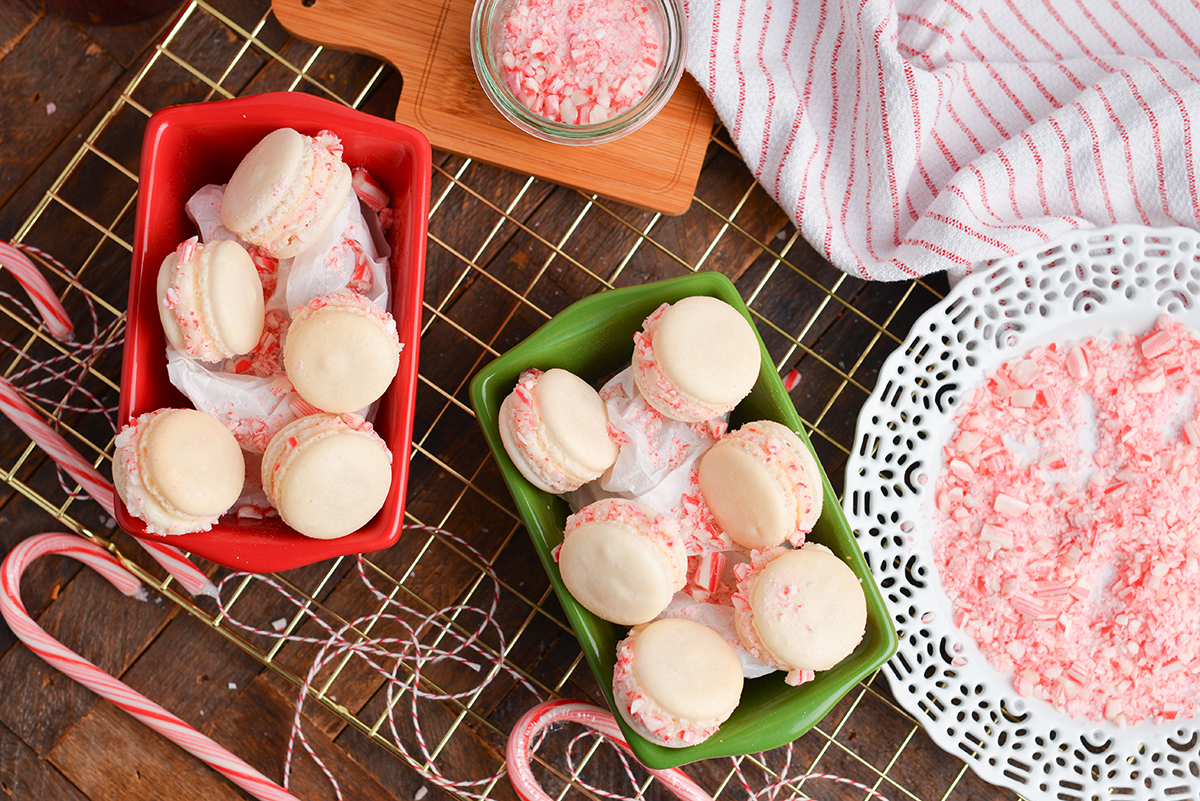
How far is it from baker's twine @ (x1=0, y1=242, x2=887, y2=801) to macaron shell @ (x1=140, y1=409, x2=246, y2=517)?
28 cm

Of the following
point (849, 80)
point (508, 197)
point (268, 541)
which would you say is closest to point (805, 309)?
point (849, 80)

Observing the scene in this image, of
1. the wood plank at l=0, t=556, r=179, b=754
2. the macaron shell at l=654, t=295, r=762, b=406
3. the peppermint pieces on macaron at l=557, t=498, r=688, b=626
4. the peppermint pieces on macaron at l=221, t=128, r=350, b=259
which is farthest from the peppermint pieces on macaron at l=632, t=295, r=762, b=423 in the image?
the wood plank at l=0, t=556, r=179, b=754

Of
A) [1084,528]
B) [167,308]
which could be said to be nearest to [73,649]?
[167,308]

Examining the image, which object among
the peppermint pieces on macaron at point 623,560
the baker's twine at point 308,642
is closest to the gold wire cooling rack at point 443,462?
the baker's twine at point 308,642

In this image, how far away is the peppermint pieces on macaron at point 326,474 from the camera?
788 mm

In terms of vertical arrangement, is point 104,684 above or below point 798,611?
below

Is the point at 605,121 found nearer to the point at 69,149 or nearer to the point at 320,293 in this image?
the point at 320,293

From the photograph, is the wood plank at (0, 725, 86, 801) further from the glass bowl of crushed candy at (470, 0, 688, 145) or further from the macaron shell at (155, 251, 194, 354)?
the glass bowl of crushed candy at (470, 0, 688, 145)

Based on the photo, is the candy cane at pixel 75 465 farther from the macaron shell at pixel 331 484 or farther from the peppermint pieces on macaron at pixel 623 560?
the peppermint pieces on macaron at pixel 623 560

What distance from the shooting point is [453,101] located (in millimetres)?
1055

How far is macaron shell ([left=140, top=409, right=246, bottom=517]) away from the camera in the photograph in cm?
76

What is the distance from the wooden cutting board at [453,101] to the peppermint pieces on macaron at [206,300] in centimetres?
35

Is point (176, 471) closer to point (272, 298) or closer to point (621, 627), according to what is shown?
point (272, 298)

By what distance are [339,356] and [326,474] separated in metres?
0.11
